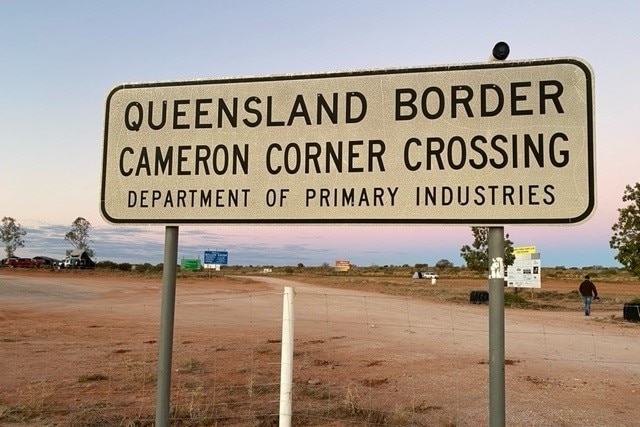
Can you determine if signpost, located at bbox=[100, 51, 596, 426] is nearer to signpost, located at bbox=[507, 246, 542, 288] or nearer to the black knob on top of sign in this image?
the black knob on top of sign

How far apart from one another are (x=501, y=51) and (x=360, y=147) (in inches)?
30.6

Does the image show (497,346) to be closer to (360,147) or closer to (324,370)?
(360,147)

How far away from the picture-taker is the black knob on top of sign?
2.36 metres

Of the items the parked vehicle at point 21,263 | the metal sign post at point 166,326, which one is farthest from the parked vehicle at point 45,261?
the metal sign post at point 166,326

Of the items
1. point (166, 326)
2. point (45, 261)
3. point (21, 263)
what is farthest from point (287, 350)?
point (45, 261)

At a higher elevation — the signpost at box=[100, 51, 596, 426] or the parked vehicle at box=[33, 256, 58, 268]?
the signpost at box=[100, 51, 596, 426]

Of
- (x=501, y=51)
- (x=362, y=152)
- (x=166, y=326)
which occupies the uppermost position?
(x=501, y=51)

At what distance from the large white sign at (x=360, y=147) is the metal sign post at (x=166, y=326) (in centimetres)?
13

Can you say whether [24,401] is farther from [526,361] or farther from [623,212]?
[623,212]

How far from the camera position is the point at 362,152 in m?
2.48

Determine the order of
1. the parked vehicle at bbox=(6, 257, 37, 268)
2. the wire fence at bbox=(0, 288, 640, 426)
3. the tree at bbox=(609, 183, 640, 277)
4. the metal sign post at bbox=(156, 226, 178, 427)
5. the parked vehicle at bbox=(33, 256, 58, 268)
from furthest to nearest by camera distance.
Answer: the parked vehicle at bbox=(33, 256, 58, 268) < the parked vehicle at bbox=(6, 257, 37, 268) < the tree at bbox=(609, 183, 640, 277) < the wire fence at bbox=(0, 288, 640, 426) < the metal sign post at bbox=(156, 226, 178, 427)

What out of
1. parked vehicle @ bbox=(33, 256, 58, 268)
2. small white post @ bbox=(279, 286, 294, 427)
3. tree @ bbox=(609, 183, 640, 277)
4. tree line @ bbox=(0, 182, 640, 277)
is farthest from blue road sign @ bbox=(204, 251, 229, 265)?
small white post @ bbox=(279, 286, 294, 427)

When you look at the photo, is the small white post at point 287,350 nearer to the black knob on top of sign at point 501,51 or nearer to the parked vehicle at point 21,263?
the black knob on top of sign at point 501,51

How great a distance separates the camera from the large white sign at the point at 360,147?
7.52 ft
